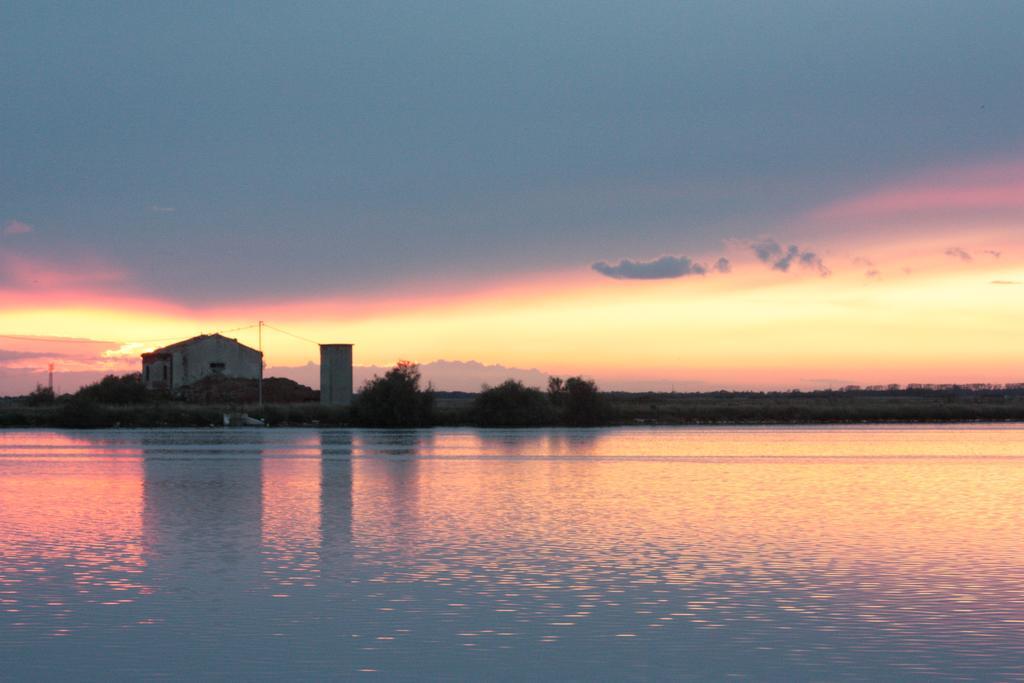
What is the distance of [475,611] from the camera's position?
1486 centimetres

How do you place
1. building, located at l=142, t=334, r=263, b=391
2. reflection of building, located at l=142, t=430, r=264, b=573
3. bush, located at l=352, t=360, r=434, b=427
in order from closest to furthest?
reflection of building, located at l=142, t=430, r=264, b=573, bush, located at l=352, t=360, r=434, b=427, building, located at l=142, t=334, r=263, b=391

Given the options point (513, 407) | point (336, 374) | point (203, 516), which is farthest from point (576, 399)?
point (203, 516)

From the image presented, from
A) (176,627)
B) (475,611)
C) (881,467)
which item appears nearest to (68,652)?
(176,627)

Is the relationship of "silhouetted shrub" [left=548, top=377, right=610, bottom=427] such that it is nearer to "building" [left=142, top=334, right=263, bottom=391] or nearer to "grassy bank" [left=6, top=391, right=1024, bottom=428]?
"grassy bank" [left=6, top=391, right=1024, bottom=428]

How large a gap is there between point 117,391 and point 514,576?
327ft

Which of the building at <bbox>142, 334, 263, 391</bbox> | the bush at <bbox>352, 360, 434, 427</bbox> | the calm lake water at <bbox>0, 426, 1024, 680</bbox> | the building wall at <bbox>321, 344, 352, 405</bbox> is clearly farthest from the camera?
the building at <bbox>142, 334, 263, 391</bbox>

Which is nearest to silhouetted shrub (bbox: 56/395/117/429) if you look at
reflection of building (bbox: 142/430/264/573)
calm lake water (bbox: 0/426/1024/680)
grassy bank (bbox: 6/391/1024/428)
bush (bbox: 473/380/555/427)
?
grassy bank (bbox: 6/391/1024/428)

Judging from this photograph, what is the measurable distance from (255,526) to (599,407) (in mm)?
74492

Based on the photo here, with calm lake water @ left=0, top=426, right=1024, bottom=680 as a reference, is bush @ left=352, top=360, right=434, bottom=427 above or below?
above

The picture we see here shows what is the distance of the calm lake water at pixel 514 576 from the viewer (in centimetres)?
1223

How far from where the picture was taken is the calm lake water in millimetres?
12227

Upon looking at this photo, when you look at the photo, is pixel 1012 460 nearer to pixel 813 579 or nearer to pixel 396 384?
pixel 813 579

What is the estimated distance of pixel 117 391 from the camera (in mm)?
111000

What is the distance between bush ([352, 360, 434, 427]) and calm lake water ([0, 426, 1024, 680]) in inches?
2089
